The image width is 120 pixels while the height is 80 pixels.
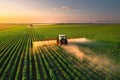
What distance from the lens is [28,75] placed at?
12305 mm

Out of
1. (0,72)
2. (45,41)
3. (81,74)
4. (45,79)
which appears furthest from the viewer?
(45,41)

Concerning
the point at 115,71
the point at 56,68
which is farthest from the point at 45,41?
the point at 115,71

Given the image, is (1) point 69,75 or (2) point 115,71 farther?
(2) point 115,71

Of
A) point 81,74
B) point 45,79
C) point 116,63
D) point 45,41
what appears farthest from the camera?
point 45,41

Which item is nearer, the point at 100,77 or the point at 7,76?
the point at 100,77

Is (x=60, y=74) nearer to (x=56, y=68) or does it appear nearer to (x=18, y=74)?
(x=56, y=68)

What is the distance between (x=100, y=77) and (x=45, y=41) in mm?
19304

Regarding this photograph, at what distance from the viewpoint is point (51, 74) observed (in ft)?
39.3

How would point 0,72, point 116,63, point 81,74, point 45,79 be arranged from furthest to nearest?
point 116,63 → point 0,72 → point 81,74 → point 45,79

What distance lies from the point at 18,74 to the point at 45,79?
2186 millimetres

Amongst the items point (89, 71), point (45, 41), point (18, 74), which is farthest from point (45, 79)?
point (45, 41)

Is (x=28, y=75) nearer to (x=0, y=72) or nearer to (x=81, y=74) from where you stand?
(x=0, y=72)

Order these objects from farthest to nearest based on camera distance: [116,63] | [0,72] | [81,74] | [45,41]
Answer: [45,41]
[116,63]
[0,72]
[81,74]

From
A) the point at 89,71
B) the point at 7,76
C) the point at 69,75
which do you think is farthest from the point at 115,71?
the point at 7,76
